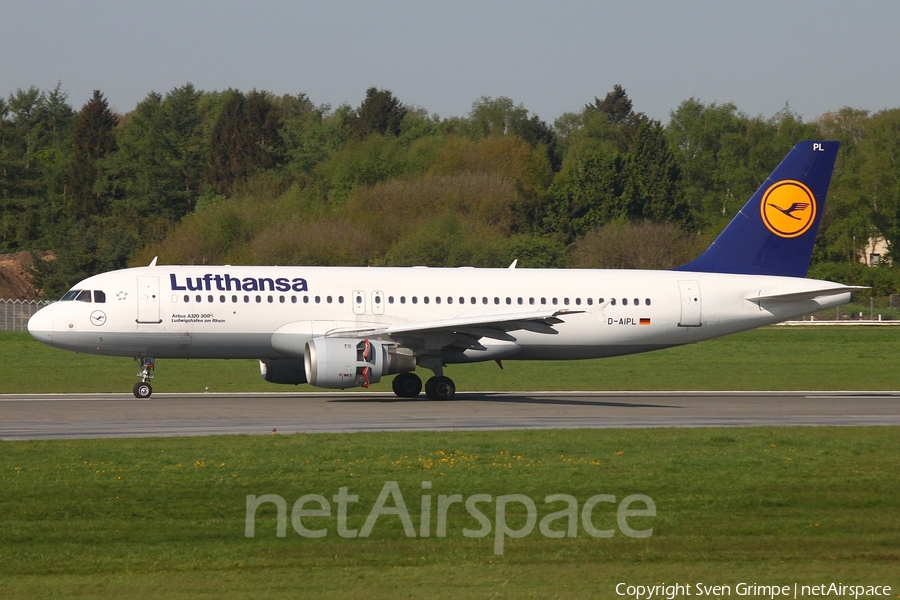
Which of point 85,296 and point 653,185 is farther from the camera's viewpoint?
point 653,185

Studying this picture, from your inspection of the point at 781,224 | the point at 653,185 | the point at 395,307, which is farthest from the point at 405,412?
the point at 653,185

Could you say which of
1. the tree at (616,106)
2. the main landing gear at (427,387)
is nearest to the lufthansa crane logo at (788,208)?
the main landing gear at (427,387)

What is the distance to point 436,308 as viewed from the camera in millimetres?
30656

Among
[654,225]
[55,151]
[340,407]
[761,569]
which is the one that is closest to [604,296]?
[340,407]

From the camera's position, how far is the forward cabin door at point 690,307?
32500mm

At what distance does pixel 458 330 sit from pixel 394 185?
52.7 meters

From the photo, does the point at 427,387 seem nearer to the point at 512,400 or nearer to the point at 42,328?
the point at 512,400

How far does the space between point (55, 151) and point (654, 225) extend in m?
60.0

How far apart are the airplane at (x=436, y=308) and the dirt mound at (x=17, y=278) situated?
50068mm

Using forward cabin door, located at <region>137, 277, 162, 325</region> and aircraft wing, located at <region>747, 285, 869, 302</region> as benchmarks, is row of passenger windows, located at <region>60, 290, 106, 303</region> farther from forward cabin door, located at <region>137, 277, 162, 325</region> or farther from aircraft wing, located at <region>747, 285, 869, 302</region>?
aircraft wing, located at <region>747, 285, 869, 302</region>

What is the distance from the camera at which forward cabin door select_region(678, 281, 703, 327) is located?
32500mm

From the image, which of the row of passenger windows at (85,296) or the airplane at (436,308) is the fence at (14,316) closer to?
the row of passenger windows at (85,296)

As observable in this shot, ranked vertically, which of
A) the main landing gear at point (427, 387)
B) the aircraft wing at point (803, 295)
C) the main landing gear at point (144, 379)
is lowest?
the main landing gear at point (427, 387)

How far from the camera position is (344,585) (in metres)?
10.8
